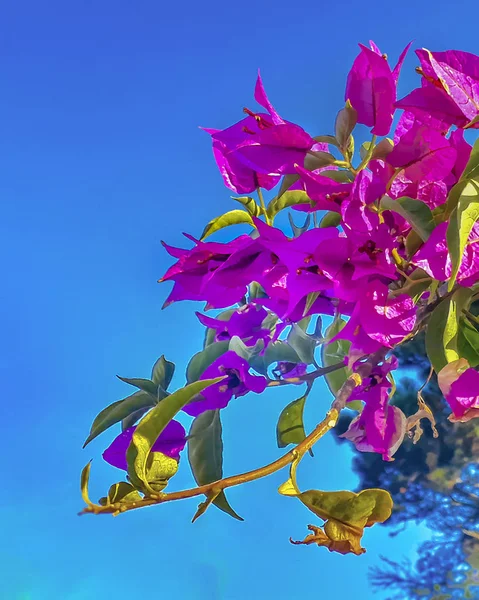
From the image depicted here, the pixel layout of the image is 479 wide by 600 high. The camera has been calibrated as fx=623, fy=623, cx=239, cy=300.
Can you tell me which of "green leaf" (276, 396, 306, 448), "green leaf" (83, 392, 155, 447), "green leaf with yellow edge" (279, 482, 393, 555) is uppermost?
"green leaf" (83, 392, 155, 447)

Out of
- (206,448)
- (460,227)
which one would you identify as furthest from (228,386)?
(460,227)

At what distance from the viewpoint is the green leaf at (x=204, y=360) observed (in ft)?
0.97

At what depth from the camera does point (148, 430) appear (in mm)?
176

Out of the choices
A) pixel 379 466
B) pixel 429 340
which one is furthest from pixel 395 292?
pixel 379 466

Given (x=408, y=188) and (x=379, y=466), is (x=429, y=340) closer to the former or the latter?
(x=408, y=188)

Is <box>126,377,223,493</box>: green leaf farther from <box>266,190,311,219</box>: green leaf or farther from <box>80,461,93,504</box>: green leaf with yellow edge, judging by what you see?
<box>266,190,311,219</box>: green leaf

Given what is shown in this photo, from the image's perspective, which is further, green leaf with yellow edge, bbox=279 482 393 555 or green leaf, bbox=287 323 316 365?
green leaf, bbox=287 323 316 365

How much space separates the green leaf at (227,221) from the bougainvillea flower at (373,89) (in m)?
0.07

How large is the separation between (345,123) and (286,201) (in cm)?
6

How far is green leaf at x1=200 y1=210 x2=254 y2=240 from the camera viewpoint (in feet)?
0.90

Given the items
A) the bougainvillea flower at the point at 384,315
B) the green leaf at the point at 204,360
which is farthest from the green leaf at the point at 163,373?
the bougainvillea flower at the point at 384,315

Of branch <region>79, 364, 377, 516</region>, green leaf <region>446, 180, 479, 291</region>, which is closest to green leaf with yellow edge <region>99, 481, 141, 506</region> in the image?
branch <region>79, 364, 377, 516</region>

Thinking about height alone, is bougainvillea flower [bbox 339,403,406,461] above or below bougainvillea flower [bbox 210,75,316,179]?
below

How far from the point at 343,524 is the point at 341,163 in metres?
0.12
